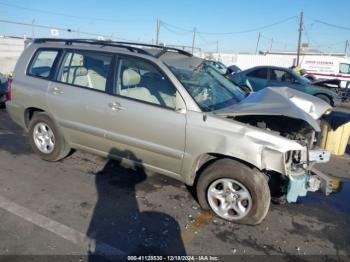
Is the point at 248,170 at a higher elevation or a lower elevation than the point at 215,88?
lower

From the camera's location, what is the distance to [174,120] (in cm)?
387

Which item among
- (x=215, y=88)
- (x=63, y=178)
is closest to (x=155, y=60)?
(x=215, y=88)

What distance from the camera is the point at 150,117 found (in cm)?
401

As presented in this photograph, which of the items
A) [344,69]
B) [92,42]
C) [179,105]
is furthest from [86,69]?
[344,69]

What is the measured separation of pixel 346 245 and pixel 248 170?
49.6 inches

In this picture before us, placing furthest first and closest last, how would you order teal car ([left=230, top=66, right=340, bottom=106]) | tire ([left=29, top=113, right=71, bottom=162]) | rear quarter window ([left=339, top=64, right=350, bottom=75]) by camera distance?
rear quarter window ([left=339, top=64, right=350, bottom=75]) < teal car ([left=230, top=66, right=340, bottom=106]) < tire ([left=29, top=113, right=71, bottom=162])

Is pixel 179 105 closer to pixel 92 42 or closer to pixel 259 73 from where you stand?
pixel 92 42

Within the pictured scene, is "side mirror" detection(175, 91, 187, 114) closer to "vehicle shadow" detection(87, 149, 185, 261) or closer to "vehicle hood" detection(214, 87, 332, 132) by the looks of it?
"vehicle hood" detection(214, 87, 332, 132)

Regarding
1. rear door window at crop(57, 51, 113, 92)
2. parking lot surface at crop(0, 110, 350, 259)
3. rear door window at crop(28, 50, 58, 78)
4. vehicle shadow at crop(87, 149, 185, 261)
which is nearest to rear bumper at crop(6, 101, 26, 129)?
rear door window at crop(28, 50, 58, 78)

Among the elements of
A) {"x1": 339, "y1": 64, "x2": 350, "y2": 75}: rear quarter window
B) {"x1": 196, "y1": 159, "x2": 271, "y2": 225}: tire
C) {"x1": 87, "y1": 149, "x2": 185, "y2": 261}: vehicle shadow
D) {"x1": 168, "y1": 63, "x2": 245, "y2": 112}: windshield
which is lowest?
{"x1": 87, "y1": 149, "x2": 185, "y2": 261}: vehicle shadow

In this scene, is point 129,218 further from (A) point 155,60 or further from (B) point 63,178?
(A) point 155,60

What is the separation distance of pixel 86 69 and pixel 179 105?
169 cm

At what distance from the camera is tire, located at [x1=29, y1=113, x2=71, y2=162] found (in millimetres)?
4988

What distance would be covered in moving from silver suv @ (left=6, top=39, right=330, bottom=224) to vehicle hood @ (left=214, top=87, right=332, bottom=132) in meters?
0.01
